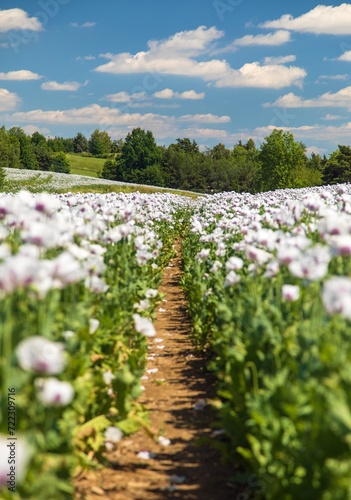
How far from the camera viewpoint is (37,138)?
139500mm

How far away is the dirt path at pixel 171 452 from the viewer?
4.65 meters

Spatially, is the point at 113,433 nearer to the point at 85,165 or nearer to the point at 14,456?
the point at 14,456

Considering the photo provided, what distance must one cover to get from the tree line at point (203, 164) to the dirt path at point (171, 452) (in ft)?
211

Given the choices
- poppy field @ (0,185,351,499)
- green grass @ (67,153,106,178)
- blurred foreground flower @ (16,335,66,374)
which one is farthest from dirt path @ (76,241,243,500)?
green grass @ (67,153,106,178)

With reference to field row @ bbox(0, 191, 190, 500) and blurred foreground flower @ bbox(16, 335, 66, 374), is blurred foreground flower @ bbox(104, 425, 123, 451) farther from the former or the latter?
blurred foreground flower @ bbox(16, 335, 66, 374)

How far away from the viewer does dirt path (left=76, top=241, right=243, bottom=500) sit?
15.3ft

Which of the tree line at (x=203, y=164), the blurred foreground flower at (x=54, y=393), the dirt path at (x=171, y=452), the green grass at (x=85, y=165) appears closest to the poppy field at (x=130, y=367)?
the blurred foreground flower at (x=54, y=393)

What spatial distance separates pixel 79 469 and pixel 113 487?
1.00 ft

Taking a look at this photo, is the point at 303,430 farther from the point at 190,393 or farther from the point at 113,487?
the point at 190,393

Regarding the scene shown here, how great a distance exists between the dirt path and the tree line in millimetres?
64286

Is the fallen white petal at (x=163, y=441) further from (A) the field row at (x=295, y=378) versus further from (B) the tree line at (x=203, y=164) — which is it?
(B) the tree line at (x=203, y=164)

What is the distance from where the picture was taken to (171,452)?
214 inches

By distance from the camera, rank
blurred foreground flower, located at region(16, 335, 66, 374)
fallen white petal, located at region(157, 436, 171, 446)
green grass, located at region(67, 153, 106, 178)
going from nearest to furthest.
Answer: blurred foreground flower, located at region(16, 335, 66, 374), fallen white petal, located at region(157, 436, 171, 446), green grass, located at region(67, 153, 106, 178)

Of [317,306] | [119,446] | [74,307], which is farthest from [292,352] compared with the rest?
[119,446]
